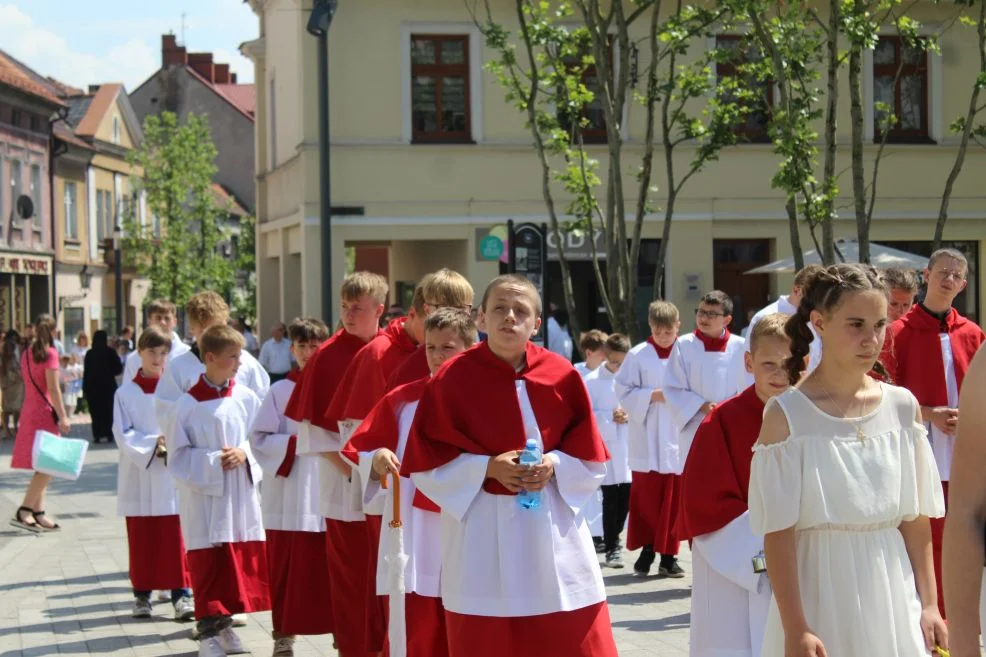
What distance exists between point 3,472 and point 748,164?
1342 centimetres

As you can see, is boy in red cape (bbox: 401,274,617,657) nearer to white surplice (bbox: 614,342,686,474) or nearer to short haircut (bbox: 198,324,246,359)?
short haircut (bbox: 198,324,246,359)

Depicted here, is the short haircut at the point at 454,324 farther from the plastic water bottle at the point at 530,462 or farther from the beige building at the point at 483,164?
the beige building at the point at 483,164

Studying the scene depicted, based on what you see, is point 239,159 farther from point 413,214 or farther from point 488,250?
point 488,250

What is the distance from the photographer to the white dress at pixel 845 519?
171 inches

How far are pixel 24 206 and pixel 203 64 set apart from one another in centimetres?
3971

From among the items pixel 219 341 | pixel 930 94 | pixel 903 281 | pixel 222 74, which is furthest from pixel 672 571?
pixel 222 74

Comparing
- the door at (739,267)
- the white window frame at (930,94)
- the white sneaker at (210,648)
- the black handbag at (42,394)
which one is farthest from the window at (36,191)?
the white sneaker at (210,648)

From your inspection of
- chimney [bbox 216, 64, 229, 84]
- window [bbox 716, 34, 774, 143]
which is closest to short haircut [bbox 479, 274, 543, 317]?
window [bbox 716, 34, 774, 143]

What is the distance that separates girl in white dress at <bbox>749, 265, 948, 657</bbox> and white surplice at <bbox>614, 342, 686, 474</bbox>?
7451 mm

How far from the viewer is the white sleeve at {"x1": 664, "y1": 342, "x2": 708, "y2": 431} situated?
1119 cm

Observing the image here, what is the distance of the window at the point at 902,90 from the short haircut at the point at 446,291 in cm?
2086

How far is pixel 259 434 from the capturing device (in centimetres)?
899

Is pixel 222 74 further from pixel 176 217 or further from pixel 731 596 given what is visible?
pixel 731 596

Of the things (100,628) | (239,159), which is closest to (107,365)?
(100,628)
